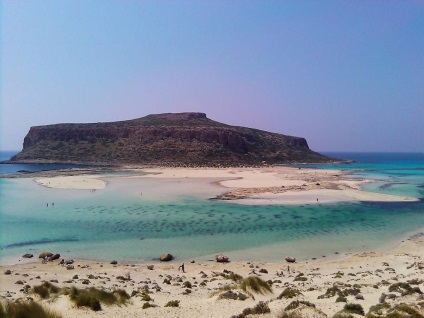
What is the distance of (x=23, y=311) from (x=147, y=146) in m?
96.3

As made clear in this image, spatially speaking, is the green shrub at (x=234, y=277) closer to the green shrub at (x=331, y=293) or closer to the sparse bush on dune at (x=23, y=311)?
the green shrub at (x=331, y=293)

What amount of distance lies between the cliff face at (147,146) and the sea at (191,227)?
59.3 metres

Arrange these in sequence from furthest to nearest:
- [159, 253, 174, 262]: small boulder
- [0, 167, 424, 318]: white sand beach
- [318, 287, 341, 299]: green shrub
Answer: [159, 253, 174, 262]: small boulder
[318, 287, 341, 299]: green shrub
[0, 167, 424, 318]: white sand beach

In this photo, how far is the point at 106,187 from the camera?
1988 inches

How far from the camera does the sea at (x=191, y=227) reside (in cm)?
2133

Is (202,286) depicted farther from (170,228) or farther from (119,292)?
(170,228)

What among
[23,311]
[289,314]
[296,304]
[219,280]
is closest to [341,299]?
[296,304]

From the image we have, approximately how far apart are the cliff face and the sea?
59346 millimetres

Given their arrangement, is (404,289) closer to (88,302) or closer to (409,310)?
(409,310)

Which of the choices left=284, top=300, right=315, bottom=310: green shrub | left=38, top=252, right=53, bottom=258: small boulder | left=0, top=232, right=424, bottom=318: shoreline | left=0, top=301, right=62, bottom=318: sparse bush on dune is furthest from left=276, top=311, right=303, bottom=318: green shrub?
left=38, top=252, right=53, bottom=258: small boulder

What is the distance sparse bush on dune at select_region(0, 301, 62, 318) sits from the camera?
30.8 feet

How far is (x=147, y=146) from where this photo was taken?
104625 mm

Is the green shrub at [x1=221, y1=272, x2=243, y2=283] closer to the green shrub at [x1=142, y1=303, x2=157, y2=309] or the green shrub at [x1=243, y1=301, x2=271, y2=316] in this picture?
the green shrub at [x1=142, y1=303, x2=157, y2=309]

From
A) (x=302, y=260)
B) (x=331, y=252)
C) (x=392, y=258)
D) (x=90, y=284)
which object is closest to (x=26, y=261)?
(x=90, y=284)
